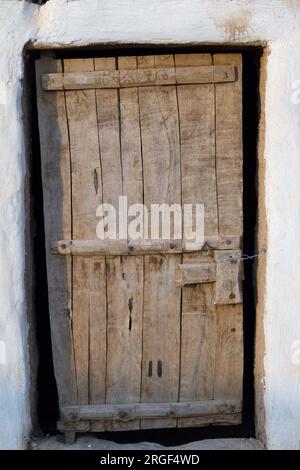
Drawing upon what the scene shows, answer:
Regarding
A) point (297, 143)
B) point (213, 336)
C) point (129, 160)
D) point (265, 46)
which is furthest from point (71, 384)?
point (265, 46)

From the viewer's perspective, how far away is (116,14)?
2.50 meters

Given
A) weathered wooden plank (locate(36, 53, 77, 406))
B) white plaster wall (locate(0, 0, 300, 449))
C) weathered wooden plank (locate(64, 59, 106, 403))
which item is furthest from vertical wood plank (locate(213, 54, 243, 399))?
weathered wooden plank (locate(36, 53, 77, 406))

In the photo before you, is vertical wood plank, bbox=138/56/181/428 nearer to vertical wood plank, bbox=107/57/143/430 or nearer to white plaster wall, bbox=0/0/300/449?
vertical wood plank, bbox=107/57/143/430

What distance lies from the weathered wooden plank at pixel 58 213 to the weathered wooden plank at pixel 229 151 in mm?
650

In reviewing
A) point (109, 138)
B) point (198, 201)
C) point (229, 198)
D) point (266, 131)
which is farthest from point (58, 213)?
point (266, 131)

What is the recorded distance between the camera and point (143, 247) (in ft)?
8.79

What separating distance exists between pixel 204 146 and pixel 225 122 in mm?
135

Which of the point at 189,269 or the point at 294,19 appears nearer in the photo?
the point at 294,19

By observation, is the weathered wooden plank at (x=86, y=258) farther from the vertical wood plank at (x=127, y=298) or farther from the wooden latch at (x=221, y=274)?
the wooden latch at (x=221, y=274)

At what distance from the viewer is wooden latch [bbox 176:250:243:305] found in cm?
270

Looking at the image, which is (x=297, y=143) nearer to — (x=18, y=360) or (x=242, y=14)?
(x=242, y=14)

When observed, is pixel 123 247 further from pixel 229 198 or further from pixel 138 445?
pixel 138 445

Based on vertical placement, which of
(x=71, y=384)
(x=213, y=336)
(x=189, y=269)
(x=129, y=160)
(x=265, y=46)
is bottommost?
(x=71, y=384)

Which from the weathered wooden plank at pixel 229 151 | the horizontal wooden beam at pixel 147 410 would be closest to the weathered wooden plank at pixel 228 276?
the weathered wooden plank at pixel 229 151
